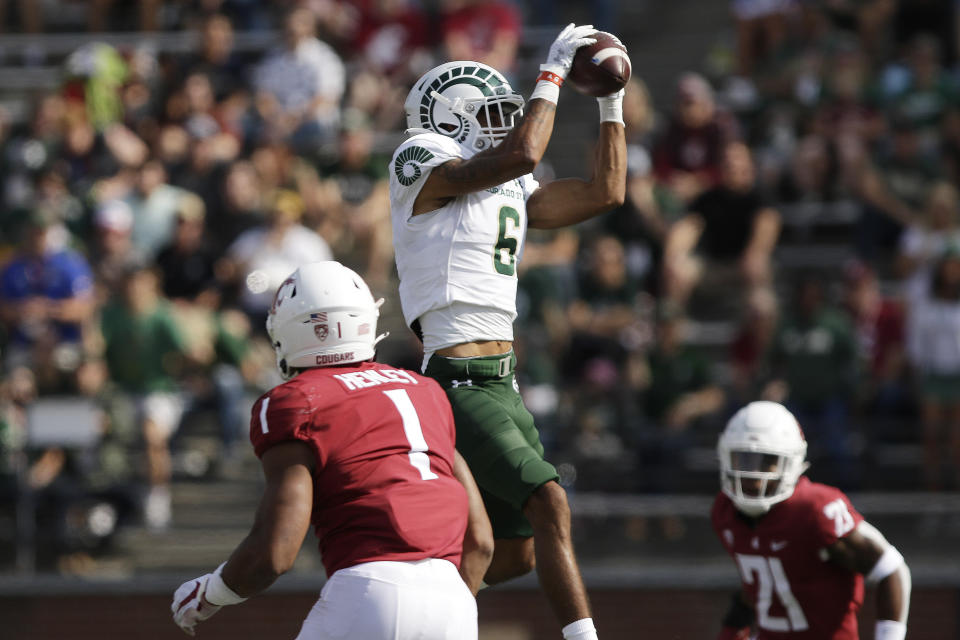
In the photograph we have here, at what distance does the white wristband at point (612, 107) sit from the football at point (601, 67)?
3.4 inches

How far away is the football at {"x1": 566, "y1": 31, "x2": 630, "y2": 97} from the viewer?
18.2ft

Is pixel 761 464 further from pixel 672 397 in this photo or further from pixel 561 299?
pixel 561 299

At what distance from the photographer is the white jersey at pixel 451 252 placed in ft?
18.7

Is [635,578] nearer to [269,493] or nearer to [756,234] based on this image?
[756,234]

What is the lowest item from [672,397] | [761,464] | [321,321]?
[672,397]

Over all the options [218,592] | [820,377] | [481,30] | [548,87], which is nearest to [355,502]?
[218,592]

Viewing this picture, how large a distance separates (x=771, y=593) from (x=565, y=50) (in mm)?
2563

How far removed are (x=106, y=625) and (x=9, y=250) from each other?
353 cm

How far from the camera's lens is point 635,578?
9859 millimetres

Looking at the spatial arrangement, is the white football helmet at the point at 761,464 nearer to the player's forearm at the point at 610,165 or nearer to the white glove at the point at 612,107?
the player's forearm at the point at 610,165

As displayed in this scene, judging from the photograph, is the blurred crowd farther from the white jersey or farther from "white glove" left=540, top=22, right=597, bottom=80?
"white glove" left=540, top=22, right=597, bottom=80

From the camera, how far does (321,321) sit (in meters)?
4.81

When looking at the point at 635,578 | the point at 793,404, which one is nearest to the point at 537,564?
the point at 635,578

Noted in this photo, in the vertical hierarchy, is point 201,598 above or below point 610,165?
below
